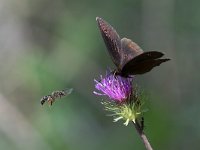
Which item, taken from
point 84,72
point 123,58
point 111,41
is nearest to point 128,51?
point 123,58

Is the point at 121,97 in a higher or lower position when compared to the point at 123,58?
lower

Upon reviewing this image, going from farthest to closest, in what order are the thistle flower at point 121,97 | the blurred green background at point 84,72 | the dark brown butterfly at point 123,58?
the blurred green background at point 84,72, the thistle flower at point 121,97, the dark brown butterfly at point 123,58

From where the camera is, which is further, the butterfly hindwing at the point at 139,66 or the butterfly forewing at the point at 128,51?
the butterfly forewing at the point at 128,51

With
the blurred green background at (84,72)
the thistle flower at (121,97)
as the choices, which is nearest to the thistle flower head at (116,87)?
the thistle flower at (121,97)

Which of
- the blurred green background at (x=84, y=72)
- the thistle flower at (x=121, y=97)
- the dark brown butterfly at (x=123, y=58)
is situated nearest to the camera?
the dark brown butterfly at (x=123, y=58)

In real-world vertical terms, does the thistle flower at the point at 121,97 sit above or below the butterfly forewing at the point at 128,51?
below

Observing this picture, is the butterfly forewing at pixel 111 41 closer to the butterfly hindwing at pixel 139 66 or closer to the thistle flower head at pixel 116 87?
the butterfly hindwing at pixel 139 66

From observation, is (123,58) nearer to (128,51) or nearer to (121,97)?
(128,51)

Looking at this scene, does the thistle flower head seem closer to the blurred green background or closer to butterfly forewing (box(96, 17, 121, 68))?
butterfly forewing (box(96, 17, 121, 68))
